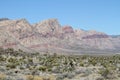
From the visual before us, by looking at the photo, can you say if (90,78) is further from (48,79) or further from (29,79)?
(29,79)

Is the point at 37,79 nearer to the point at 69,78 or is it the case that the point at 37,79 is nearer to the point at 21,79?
the point at 21,79

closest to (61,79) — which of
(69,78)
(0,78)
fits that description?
(69,78)

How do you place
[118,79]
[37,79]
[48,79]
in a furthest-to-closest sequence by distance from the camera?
[118,79] → [48,79] → [37,79]

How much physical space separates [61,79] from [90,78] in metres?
2.25

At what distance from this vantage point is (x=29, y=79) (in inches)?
869

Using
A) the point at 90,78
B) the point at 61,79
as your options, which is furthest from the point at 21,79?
the point at 90,78

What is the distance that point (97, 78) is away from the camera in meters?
25.0

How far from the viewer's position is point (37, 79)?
21297mm

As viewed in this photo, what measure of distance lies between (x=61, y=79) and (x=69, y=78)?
1363mm

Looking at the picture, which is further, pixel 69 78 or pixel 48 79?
pixel 69 78

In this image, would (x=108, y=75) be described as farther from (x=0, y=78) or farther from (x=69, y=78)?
(x=0, y=78)

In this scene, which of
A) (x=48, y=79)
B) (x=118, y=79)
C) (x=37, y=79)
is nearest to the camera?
(x=37, y=79)

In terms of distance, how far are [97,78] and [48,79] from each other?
13.3 ft

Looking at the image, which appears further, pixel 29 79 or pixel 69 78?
pixel 69 78
